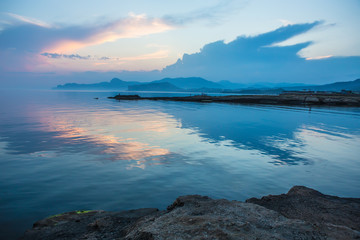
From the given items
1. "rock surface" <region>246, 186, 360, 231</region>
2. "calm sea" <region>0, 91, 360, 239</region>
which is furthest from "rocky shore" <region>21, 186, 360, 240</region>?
"calm sea" <region>0, 91, 360, 239</region>

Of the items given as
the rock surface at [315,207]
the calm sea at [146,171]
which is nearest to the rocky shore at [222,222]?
the rock surface at [315,207]

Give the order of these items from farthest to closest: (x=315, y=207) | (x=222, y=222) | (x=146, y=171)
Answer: (x=146, y=171)
(x=315, y=207)
(x=222, y=222)

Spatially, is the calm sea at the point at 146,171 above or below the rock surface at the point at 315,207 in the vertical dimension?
below

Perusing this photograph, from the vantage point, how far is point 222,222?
5.79m

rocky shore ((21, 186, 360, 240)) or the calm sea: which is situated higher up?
rocky shore ((21, 186, 360, 240))

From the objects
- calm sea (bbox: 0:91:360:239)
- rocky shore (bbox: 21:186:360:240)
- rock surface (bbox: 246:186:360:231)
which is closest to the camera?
rocky shore (bbox: 21:186:360:240)

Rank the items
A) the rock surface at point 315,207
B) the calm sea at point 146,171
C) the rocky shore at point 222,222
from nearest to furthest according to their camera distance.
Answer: the rocky shore at point 222,222 → the rock surface at point 315,207 → the calm sea at point 146,171

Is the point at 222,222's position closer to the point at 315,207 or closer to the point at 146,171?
the point at 315,207

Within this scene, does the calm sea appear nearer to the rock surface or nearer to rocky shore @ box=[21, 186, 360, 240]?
rocky shore @ box=[21, 186, 360, 240]

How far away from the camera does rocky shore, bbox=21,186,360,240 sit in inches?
213

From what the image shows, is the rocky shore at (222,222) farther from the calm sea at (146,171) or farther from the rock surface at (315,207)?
the calm sea at (146,171)

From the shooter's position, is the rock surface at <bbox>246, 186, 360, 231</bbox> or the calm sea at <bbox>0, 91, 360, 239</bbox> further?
the calm sea at <bbox>0, 91, 360, 239</bbox>

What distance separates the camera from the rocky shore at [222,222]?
541cm

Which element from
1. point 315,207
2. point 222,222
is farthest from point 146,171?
point 315,207
